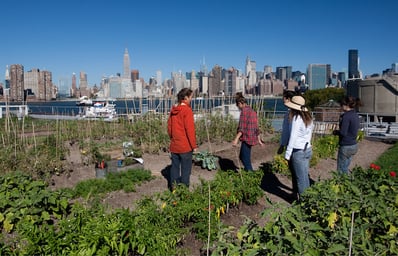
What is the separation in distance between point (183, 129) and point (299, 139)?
171 centimetres

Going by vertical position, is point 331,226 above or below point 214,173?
Result: above

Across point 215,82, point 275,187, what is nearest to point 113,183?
point 275,187

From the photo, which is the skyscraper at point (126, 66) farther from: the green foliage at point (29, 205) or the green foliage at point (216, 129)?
the green foliage at point (29, 205)

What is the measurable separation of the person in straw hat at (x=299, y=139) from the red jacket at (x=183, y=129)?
1.44 metres

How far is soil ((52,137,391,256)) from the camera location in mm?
4781

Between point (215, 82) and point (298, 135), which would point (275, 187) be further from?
point (215, 82)

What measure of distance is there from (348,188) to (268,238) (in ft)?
4.71

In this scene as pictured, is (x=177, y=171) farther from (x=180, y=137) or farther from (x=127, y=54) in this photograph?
(x=127, y=54)

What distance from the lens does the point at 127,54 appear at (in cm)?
2152

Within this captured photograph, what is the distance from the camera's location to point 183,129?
5414 mm

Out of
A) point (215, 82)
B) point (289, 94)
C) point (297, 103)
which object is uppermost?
point (215, 82)

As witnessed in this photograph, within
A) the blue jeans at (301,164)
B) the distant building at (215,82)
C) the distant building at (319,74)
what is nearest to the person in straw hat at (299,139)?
the blue jeans at (301,164)

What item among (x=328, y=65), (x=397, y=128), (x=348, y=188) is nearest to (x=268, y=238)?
(x=348, y=188)

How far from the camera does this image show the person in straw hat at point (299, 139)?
471 centimetres
